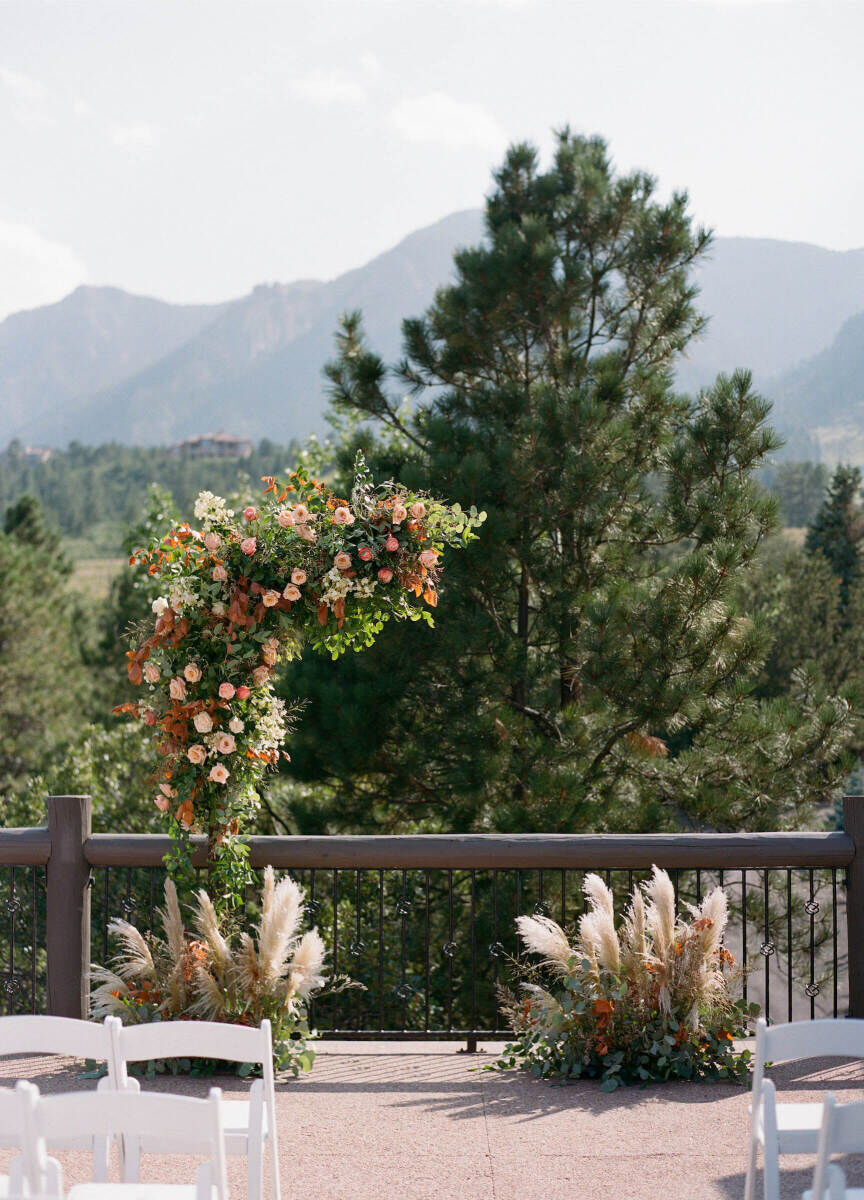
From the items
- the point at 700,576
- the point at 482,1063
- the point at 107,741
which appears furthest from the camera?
the point at 107,741

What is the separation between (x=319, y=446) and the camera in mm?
19500

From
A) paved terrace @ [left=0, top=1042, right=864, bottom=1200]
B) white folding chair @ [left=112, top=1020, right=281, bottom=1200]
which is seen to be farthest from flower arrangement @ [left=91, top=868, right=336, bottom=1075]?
white folding chair @ [left=112, top=1020, right=281, bottom=1200]

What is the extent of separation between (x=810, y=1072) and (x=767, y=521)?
441 centimetres

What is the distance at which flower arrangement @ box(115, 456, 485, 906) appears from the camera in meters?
4.82

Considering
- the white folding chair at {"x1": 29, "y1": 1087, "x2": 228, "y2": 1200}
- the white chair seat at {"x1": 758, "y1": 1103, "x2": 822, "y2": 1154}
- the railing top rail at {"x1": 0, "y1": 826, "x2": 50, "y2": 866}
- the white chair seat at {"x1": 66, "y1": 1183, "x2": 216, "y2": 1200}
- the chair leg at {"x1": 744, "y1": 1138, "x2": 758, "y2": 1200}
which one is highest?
the railing top rail at {"x1": 0, "y1": 826, "x2": 50, "y2": 866}

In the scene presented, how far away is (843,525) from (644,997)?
79.4ft

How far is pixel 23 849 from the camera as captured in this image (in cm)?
525

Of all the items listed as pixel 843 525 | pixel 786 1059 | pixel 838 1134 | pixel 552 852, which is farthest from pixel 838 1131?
pixel 843 525

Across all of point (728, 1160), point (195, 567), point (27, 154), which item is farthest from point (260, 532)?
point (27, 154)

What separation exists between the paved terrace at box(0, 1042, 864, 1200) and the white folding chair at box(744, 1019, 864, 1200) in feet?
1.83

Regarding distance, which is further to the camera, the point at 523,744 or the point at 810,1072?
the point at 523,744

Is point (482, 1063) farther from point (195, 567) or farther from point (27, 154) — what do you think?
point (27, 154)

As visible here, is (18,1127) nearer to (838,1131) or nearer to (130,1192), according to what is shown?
(130,1192)

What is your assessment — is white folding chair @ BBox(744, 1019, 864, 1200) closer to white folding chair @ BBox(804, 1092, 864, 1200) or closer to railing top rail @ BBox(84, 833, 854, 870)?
white folding chair @ BBox(804, 1092, 864, 1200)
